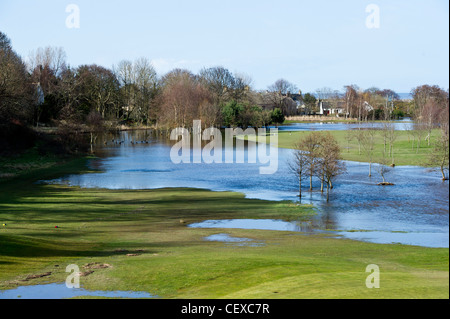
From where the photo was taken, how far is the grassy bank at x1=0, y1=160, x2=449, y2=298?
1558cm

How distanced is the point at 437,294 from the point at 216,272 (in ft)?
26.4

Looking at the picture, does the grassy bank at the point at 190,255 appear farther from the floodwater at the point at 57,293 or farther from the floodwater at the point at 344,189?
the floodwater at the point at 344,189

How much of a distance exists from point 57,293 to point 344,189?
34.8 m

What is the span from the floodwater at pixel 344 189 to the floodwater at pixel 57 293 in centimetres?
1600

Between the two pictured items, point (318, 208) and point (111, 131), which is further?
point (111, 131)

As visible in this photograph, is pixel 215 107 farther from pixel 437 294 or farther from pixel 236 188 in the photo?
pixel 437 294

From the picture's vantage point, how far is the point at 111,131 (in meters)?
133

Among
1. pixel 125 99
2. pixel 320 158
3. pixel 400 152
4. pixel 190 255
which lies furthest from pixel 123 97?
pixel 190 255

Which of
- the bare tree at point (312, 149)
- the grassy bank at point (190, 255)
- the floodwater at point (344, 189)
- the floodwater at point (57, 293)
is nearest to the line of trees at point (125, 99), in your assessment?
the floodwater at point (344, 189)

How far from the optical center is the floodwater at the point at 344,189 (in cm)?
3057

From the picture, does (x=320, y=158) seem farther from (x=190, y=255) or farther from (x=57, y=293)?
(x=57, y=293)

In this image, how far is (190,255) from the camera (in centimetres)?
2188

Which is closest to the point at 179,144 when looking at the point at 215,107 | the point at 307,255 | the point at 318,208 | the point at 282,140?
the point at 282,140

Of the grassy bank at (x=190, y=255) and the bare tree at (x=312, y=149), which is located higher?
the bare tree at (x=312, y=149)
